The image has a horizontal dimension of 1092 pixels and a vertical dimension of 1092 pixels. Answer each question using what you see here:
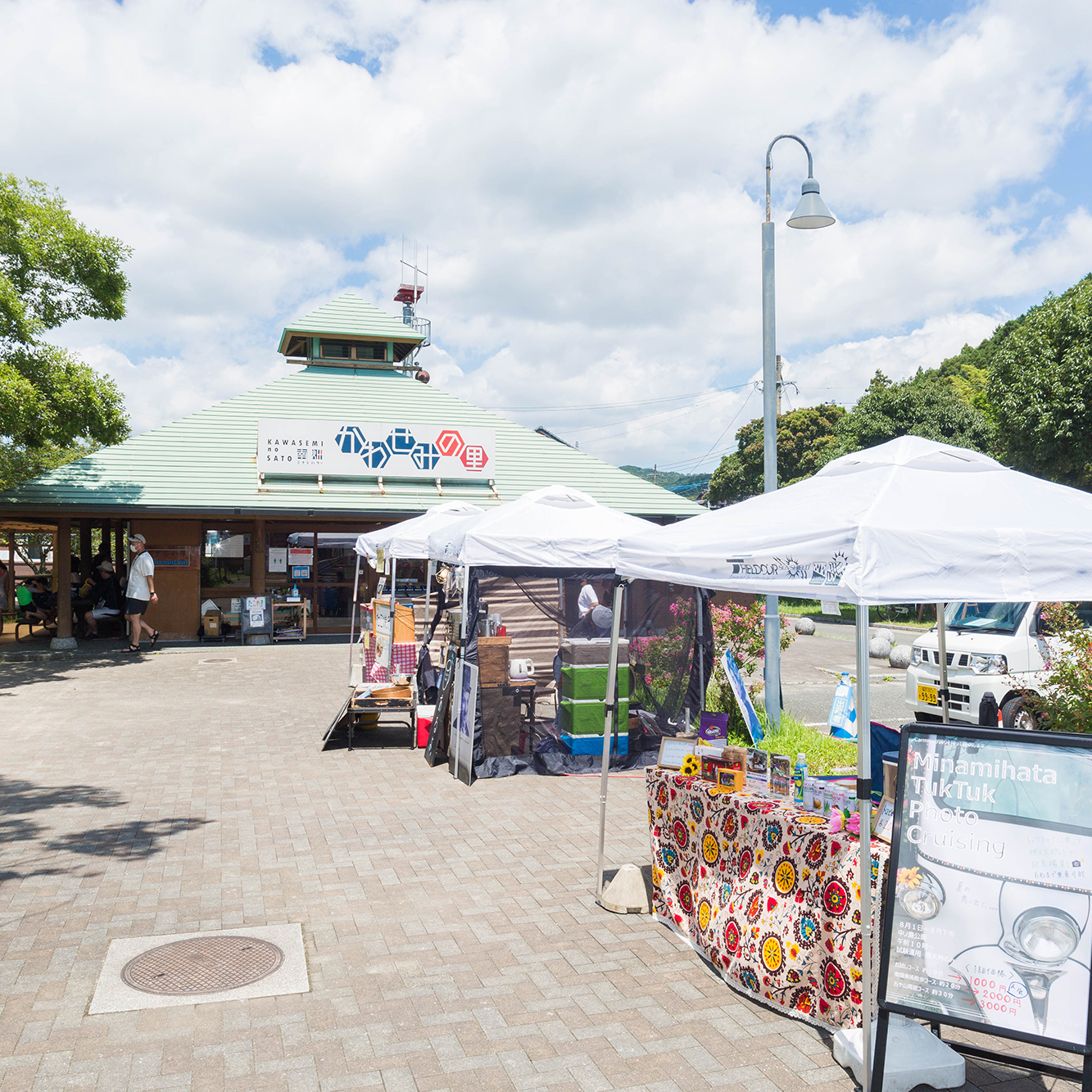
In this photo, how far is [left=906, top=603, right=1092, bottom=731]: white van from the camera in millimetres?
10750

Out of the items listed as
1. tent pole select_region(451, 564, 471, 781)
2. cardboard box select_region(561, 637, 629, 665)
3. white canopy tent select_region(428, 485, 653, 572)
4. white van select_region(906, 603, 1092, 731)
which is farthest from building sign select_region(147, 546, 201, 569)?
white van select_region(906, 603, 1092, 731)

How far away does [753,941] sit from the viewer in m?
4.72

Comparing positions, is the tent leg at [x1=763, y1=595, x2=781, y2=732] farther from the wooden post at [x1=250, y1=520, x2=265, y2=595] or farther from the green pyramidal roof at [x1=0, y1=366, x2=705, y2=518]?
the wooden post at [x1=250, y1=520, x2=265, y2=595]

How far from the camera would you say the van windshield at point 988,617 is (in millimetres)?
11508

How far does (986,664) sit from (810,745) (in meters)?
3.46

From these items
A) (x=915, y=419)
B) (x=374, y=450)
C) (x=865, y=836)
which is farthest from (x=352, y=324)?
(x=865, y=836)

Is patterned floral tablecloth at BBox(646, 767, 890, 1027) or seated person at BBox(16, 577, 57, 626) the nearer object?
patterned floral tablecloth at BBox(646, 767, 890, 1027)

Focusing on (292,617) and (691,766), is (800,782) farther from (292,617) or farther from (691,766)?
(292,617)

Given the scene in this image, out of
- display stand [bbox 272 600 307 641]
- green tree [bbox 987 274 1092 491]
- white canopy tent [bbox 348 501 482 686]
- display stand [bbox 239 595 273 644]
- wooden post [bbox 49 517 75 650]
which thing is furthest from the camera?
green tree [bbox 987 274 1092 491]

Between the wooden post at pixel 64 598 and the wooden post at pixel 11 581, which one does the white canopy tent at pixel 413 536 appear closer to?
the wooden post at pixel 64 598

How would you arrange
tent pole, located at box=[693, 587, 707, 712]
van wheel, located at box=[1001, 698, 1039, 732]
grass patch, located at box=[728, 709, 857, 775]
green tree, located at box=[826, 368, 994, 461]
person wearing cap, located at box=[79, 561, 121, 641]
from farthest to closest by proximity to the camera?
1. green tree, located at box=[826, 368, 994, 461]
2. person wearing cap, located at box=[79, 561, 121, 641]
3. van wheel, located at box=[1001, 698, 1039, 732]
4. tent pole, located at box=[693, 587, 707, 712]
5. grass patch, located at box=[728, 709, 857, 775]

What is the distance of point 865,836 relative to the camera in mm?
3896

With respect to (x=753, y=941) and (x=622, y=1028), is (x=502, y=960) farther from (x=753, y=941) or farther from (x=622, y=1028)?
(x=753, y=941)

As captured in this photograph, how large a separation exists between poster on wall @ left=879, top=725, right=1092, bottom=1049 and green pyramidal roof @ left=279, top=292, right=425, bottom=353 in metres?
23.4
